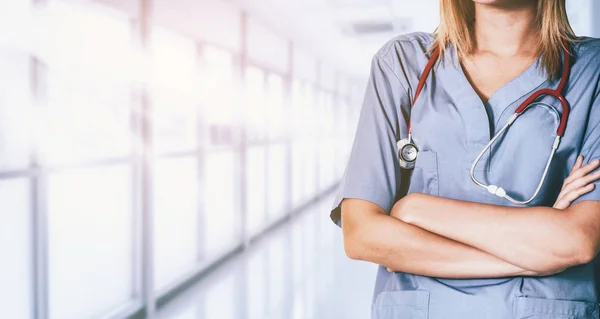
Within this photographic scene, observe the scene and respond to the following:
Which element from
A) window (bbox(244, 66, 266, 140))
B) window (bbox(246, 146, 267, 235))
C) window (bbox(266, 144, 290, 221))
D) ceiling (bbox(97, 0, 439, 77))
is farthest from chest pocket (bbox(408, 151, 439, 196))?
window (bbox(266, 144, 290, 221))

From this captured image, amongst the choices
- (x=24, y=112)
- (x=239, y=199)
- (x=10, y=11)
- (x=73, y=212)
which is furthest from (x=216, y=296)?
(x=10, y=11)

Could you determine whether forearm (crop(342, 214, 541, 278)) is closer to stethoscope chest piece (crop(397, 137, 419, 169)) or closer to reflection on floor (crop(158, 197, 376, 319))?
stethoscope chest piece (crop(397, 137, 419, 169))

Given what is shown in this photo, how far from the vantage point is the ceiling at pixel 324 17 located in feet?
11.5

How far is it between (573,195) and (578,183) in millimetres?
22

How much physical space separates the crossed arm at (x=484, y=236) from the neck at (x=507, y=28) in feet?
0.85

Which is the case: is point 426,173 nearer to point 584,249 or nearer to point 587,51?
point 584,249

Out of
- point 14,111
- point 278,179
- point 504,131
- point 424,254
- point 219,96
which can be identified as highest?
point 219,96

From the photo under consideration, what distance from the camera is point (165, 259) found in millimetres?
3988

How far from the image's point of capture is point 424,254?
0.82 metres

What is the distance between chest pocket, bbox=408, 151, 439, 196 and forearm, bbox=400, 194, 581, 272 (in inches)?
1.9

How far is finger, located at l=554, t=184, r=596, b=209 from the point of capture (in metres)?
0.82

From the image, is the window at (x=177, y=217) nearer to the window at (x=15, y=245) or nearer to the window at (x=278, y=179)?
the window at (x=15, y=245)

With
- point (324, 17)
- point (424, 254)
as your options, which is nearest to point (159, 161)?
point (324, 17)

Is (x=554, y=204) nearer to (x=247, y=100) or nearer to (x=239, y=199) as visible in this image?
(x=239, y=199)
